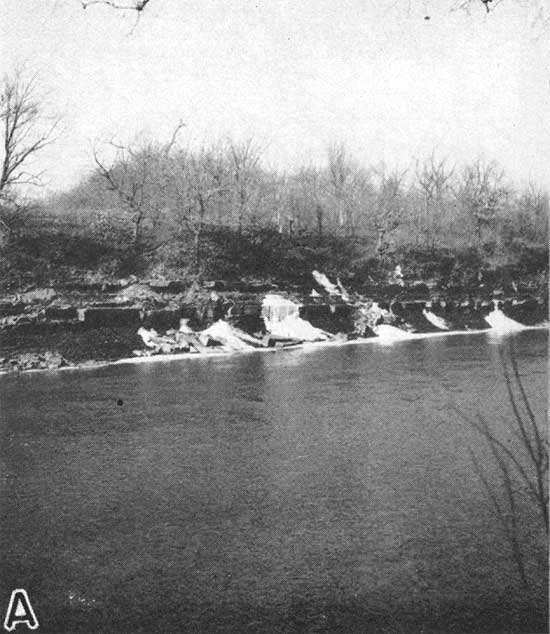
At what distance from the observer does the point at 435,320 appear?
2166 centimetres

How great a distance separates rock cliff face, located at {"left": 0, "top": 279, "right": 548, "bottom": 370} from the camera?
580 inches

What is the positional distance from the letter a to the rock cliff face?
9.66 metres

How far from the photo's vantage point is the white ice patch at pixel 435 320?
21250 millimetres

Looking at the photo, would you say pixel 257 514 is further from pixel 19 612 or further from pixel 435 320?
pixel 435 320

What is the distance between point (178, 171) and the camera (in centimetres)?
2450

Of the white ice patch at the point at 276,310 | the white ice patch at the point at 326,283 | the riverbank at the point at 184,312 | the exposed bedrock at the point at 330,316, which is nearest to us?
the riverbank at the point at 184,312

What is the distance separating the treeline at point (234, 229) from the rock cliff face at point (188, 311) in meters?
1.63

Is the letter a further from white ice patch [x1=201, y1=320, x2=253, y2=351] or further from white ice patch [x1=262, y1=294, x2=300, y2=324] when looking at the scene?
white ice patch [x1=262, y1=294, x2=300, y2=324]

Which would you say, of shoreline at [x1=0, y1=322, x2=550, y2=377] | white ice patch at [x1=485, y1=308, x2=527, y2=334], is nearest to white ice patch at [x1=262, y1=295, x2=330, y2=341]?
shoreline at [x1=0, y1=322, x2=550, y2=377]

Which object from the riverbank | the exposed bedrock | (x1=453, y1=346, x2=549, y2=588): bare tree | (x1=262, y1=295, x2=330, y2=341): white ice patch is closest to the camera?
(x1=453, y1=346, x2=549, y2=588): bare tree

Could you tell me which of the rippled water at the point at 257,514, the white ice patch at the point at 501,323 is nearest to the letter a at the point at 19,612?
the rippled water at the point at 257,514

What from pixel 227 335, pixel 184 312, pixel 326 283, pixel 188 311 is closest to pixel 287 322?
pixel 227 335

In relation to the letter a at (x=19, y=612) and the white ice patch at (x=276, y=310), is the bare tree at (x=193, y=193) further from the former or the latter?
the letter a at (x=19, y=612)

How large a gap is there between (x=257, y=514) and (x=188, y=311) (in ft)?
42.6
